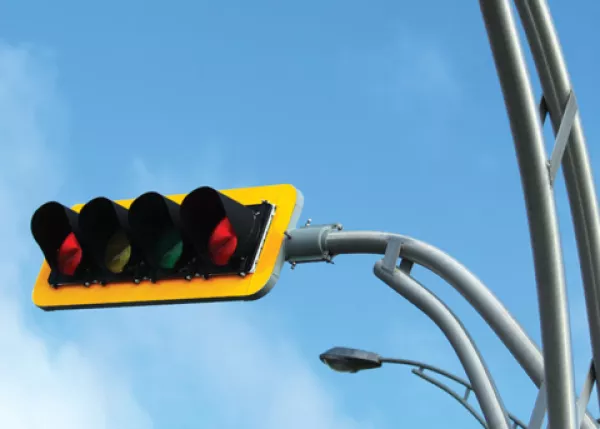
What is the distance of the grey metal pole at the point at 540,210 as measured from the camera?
4773mm

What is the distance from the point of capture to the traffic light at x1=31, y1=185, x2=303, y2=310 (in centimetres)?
669

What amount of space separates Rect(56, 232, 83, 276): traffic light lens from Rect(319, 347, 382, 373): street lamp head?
208 cm

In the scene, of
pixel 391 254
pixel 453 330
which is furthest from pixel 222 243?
pixel 453 330

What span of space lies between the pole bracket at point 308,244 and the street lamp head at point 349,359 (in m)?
1.46

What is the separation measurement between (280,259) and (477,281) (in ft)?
4.05

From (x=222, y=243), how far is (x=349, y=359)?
201cm

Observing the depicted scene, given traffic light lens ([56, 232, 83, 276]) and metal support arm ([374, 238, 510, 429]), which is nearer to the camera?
metal support arm ([374, 238, 510, 429])

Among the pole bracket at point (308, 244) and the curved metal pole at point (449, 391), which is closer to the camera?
the pole bracket at point (308, 244)

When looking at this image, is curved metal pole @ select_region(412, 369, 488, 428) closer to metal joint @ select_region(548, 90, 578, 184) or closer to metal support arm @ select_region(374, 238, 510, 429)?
metal support arm @ select_region(374, 238, 510, 429)

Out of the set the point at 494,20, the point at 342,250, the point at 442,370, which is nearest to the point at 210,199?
the point at 342,250

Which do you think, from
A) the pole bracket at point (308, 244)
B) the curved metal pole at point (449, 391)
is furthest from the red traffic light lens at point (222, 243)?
the curved metal pole at point (449, 391)

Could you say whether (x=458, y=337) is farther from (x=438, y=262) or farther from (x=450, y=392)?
(x=450, y=392)

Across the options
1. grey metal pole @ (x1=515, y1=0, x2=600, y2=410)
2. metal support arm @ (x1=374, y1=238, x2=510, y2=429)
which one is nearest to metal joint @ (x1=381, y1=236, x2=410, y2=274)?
metal support arm @ (x1=374, y1=238, x2=510, y2=429)

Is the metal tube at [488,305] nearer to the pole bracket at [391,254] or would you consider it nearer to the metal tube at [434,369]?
the pole bracket at [391,254]
